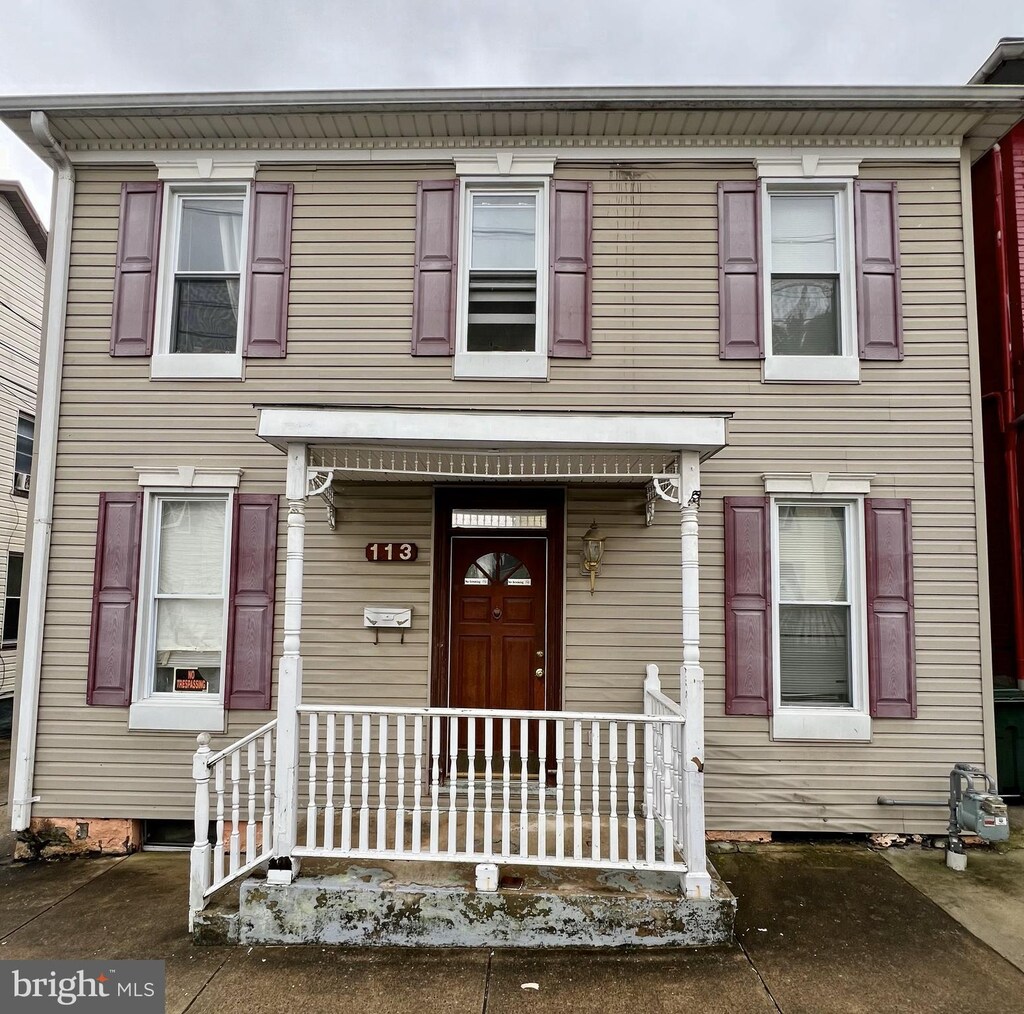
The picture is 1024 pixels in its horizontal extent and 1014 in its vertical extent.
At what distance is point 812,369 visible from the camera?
5016 mm

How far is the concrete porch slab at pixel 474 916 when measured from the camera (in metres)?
3.51

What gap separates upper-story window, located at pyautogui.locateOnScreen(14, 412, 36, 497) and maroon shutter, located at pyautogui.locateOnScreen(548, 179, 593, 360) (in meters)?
9.00

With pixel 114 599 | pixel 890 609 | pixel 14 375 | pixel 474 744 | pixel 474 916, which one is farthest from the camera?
pixel 14 375

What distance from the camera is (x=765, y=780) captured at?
188 inches

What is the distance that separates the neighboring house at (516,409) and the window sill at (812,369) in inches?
0.9

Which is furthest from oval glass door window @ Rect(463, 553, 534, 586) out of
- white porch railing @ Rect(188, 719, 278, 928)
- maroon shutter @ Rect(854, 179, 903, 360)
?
maroon shutter @ Rect(854, 179, 903, 360)

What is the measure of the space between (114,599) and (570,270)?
170 inches

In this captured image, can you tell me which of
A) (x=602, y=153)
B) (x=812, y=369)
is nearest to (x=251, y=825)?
(x=812, y=369)

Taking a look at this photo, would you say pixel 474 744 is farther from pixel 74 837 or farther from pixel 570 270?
pixel 570 270

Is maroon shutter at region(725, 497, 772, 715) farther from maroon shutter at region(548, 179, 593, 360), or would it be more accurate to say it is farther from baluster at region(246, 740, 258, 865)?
baluster at region(246, 740, 258, 865)

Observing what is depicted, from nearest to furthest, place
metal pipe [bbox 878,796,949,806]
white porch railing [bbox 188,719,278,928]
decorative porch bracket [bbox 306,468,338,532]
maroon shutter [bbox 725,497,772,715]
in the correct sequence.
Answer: white porch railing [bbox 188,719,278,928]
decorative porch bracket [bbox 306,468,338,532]
metal pipe [bbox 878,796,949,806]
maroon shutter [bbox 725,497,772,715]

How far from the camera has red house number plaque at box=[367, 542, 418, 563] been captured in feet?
16.3

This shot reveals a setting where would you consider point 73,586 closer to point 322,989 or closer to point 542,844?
point 322,989

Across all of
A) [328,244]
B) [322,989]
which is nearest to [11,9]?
[328,244]
